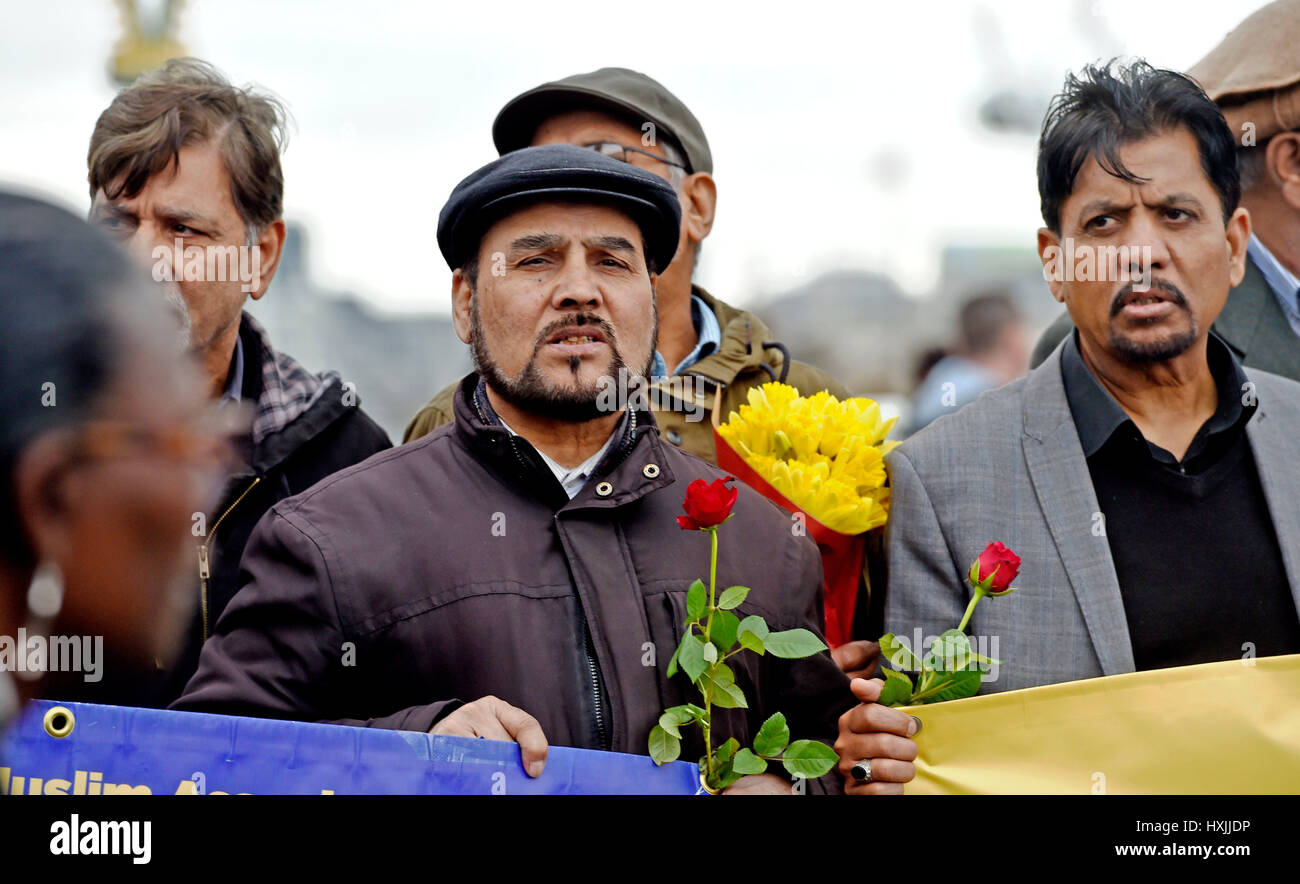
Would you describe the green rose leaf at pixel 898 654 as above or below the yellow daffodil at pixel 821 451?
below

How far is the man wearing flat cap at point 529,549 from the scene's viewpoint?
2641 millimetres

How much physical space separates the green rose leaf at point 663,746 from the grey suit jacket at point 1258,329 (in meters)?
2.00

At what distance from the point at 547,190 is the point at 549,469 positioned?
61 centimetres

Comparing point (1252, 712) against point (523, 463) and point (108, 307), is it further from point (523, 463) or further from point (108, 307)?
point (108, 307)

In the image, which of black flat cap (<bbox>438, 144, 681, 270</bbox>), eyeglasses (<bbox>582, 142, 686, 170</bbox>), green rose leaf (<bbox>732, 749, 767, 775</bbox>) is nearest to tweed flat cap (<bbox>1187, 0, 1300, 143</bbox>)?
eyeglasses (<bbox>582, 142, 686, 170</bbox>)

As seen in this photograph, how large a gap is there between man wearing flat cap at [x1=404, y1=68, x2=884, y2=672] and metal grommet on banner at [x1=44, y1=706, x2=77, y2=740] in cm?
175

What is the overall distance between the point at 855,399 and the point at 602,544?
0.87 meters

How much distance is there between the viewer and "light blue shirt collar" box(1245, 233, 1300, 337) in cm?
405

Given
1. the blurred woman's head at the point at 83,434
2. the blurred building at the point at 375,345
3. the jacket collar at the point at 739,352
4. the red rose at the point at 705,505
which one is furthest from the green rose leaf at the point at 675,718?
the blurred building at the point at 375,345

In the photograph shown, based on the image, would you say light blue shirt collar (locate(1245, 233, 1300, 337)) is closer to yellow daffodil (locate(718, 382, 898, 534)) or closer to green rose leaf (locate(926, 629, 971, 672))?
yellow daffodil (locate(718, 382, 898, 534))

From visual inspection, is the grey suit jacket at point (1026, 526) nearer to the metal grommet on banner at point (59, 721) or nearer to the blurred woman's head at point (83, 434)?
the metal grommet on banner at point (59, 721)

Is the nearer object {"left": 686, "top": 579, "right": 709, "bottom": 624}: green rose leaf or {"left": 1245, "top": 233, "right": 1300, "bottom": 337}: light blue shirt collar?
{"left": 686, "top": 579, "right": 709, "bottom": 624}: green rose leaf

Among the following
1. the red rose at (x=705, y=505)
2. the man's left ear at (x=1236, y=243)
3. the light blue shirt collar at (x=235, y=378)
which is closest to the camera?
the red rose at (x=705, y=505)

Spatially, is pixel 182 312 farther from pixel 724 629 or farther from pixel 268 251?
pixel 724 629
